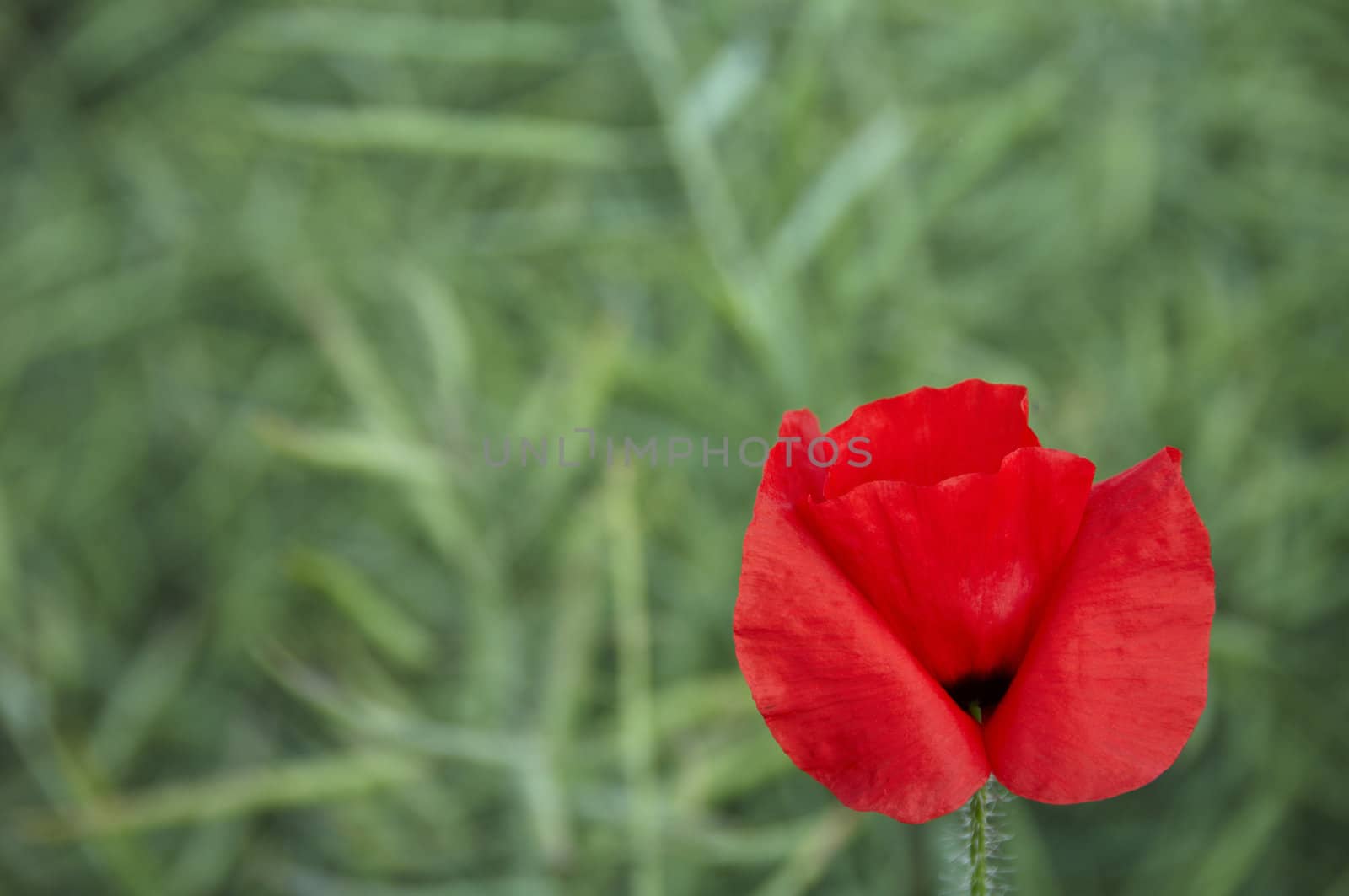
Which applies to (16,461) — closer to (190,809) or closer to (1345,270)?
(190,809)

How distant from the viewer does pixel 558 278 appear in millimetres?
373

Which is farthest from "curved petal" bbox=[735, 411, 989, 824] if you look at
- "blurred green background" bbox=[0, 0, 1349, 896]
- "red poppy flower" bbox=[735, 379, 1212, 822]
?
"blurred green background" bbox=[0, 0, 1349, 896]

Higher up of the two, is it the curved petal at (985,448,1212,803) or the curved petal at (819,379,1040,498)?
the curved petal at (819,379,1040,498)

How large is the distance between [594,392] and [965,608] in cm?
15

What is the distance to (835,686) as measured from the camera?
2.7 inches

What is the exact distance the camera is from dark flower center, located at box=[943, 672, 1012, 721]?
0.08 m

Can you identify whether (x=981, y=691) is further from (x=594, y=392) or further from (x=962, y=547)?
(x=594, y=392)

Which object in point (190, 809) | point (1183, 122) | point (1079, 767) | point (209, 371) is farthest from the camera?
point (209, 371)

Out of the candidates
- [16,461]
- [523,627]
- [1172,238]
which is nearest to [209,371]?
[16,461]

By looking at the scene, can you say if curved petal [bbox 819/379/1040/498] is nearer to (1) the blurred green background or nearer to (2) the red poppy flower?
(2) the red poppy flower

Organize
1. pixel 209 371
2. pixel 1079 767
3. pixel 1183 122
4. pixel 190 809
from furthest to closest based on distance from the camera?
pixel 209 371 → pixel 1183 122 → pixel 190 809 → pixel 1079 767

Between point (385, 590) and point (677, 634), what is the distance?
0.37 ft

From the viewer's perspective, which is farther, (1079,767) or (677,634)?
(677,634)

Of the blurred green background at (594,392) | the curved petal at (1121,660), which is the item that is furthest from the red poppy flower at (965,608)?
the blurred green background at (594,392)
